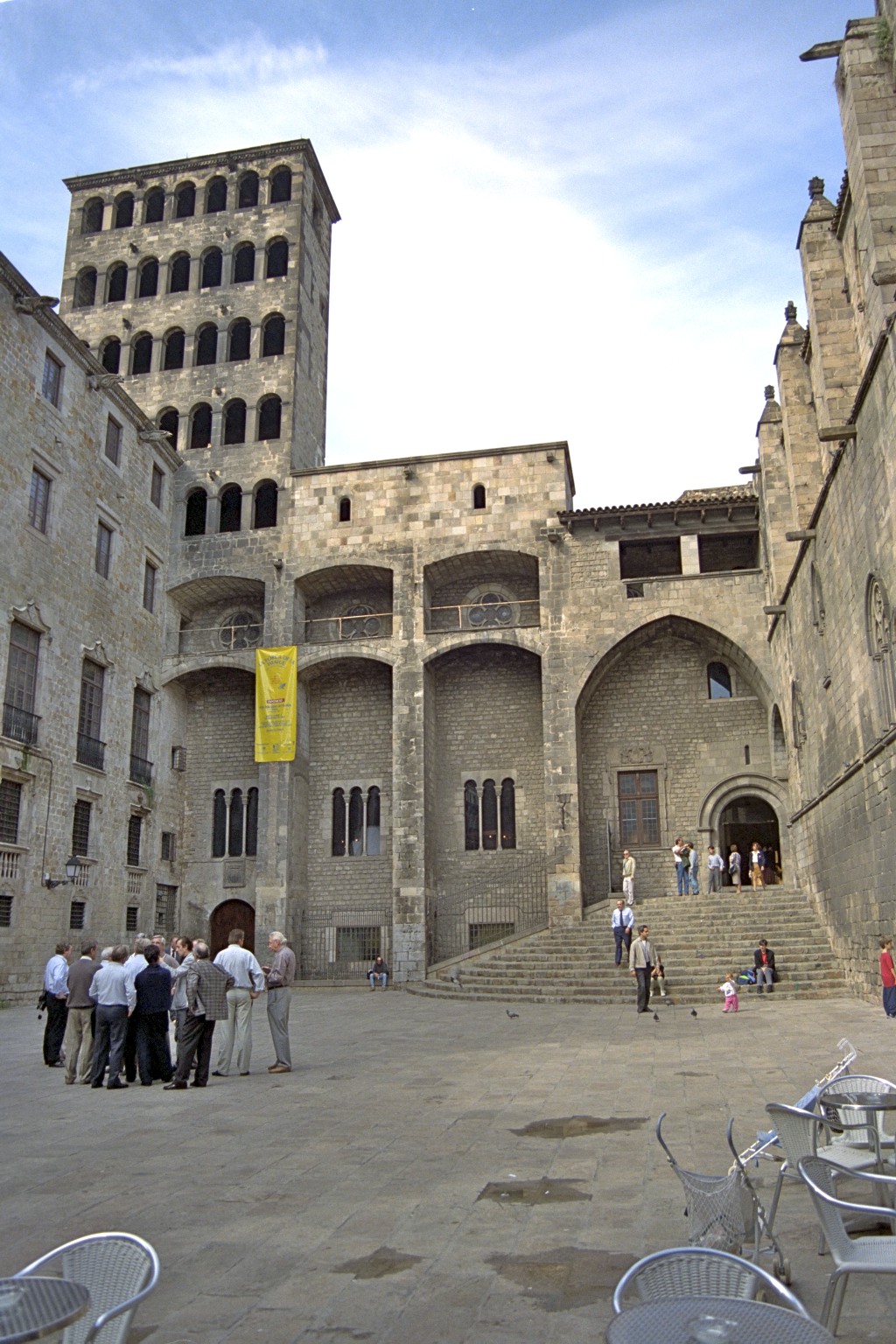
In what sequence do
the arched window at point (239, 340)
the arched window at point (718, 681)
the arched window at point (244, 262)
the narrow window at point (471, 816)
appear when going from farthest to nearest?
the arched window at point (244, 262), the arched window at point (239, 340), the narrow window at point (471, 816), the arched window at point (718, 681)

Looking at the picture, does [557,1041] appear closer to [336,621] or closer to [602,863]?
[602,863]

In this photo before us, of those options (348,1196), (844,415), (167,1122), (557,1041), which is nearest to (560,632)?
(844,415)

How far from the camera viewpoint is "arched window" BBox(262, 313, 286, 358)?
2964 centimetres

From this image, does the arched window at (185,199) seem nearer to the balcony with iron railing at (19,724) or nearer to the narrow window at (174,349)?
the narrow window at (174,349)

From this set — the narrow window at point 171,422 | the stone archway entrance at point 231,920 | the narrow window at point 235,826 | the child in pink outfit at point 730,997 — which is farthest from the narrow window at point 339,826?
the child in pink outfit at point 730,997

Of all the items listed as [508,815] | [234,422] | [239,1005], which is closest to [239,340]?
[234,422]

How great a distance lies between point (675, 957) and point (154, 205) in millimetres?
27746

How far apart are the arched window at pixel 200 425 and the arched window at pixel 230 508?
5.89 ft

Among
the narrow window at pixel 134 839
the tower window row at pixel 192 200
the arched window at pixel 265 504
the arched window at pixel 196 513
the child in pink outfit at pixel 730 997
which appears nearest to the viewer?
the child in pink outfit at pixel 730 997

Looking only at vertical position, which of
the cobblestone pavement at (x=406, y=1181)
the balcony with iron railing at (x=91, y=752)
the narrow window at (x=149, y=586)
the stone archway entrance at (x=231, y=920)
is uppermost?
the narrow window at (x=149, y=586)

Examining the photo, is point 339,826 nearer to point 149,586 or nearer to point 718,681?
point 149,586

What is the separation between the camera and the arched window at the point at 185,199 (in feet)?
104

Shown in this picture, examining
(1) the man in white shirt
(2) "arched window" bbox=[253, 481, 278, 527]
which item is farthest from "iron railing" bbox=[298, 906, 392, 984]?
(1) the man in white shirt

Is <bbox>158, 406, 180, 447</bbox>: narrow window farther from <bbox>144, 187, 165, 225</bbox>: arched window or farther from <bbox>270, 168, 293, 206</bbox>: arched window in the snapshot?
<bbox>270, 168, 293, 206</bbox>: arched window
